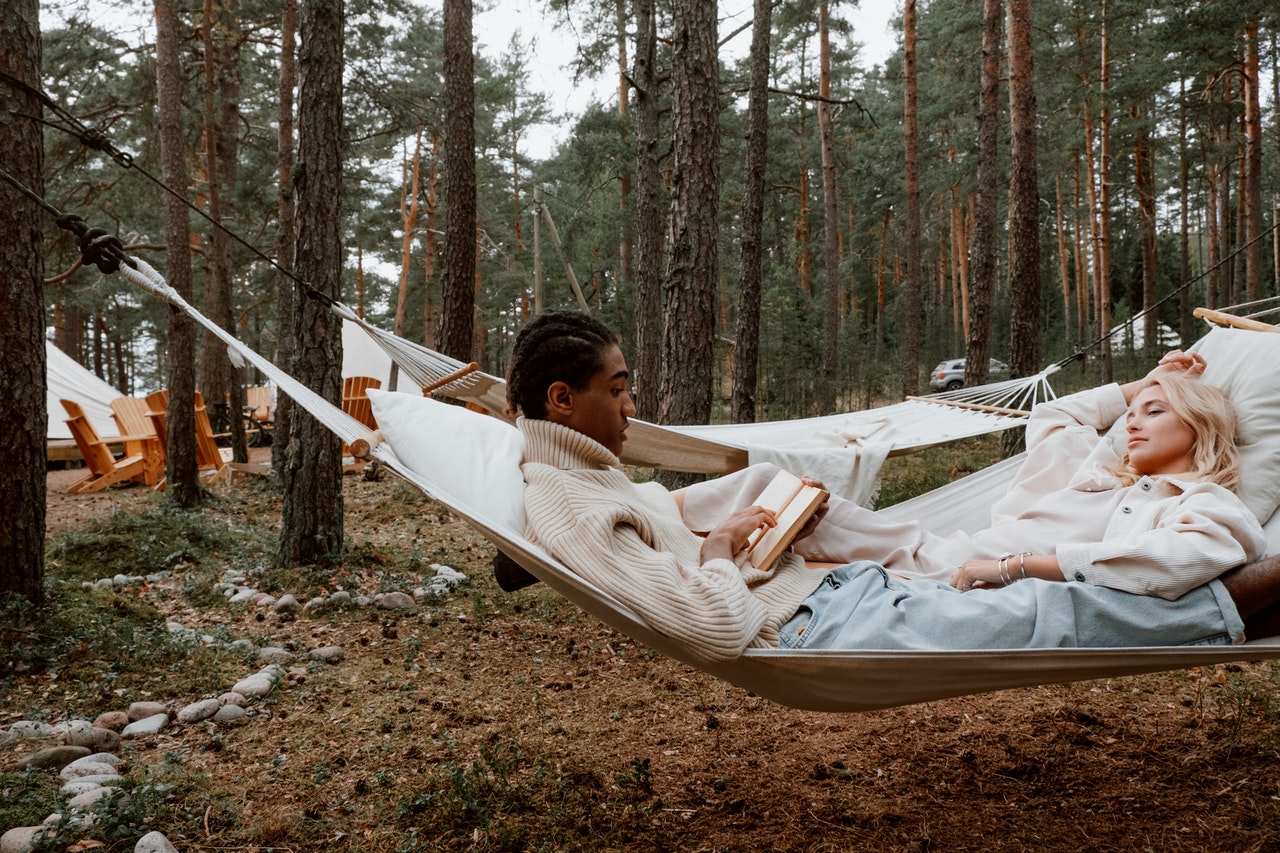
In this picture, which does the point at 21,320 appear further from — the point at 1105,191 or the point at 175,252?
the point at 1105,191

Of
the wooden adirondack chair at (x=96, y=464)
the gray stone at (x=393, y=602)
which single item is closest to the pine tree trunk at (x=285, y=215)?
the wooden adirondack chair at (x=96, y=464)

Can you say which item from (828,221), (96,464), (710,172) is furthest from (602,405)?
(828,221)

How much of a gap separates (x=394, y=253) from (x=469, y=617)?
13755 mm

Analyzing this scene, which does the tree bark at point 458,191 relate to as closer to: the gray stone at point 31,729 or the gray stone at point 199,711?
the gray stone at point 199,711

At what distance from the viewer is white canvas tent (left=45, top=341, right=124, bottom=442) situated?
354 inches

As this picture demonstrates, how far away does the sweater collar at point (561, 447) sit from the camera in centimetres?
151

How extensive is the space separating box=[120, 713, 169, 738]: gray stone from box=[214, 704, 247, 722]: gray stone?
13cm

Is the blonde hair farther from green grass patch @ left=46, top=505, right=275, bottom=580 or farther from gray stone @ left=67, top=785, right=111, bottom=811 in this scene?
green grass patch @ left=46, top=505, right=275, bottom=580

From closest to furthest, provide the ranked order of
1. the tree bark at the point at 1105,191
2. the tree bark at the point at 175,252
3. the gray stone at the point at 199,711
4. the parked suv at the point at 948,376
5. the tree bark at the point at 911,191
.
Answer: the gray stone at the point at 199,711 < the tree bark at the point at 175,252 < the tree bark at the point at 911,191 < the tree bark at the point at 1105,191 < the parked suv at the point at 948,376

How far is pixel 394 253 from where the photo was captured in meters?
15.7

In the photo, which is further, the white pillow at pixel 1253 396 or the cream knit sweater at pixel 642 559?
the white pillow at pixel 1253 396

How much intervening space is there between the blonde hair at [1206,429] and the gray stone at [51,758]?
2457 millimetres

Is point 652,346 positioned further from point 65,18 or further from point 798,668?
point 65,18

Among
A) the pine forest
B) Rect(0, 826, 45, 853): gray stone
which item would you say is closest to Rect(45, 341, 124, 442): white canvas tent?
the pine forest
